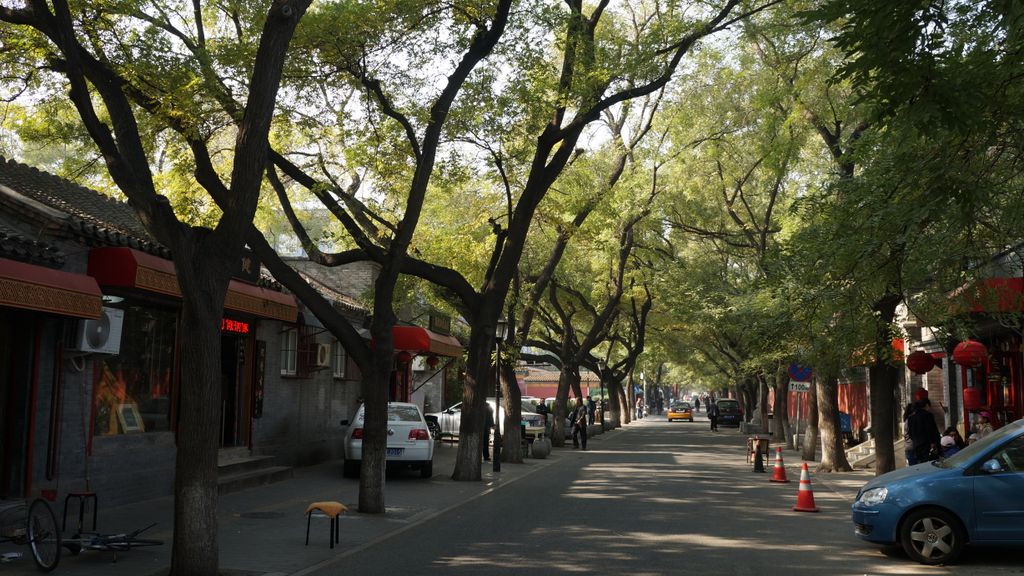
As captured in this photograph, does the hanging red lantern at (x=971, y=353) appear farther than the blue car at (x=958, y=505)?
Yes

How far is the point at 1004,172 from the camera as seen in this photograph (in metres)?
10.5

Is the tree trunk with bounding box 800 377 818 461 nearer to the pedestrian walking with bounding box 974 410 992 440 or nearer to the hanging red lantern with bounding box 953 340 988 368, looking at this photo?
the pedestrian walking with bounding box 974 410 992 440

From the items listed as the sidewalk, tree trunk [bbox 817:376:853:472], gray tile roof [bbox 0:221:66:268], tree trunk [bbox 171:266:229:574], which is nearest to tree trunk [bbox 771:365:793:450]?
tree trunk [bbox 817:376:853:472]

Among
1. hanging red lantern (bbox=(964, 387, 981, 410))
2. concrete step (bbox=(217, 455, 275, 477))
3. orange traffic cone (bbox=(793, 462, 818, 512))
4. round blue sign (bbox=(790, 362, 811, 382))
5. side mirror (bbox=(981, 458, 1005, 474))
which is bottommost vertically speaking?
orange traffic cone (bbox=(793, 462, 818, 512))

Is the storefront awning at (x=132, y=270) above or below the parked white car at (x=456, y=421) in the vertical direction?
above

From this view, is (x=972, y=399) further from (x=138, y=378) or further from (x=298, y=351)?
(x=138, y=378)

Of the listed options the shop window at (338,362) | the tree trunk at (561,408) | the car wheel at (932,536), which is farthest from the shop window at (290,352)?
the car wheel at (932,536)

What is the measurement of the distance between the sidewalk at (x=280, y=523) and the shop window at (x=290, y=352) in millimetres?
A: 2421

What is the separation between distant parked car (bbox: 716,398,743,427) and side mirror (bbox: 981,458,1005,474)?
1919 inches

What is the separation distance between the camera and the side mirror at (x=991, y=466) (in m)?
9.95

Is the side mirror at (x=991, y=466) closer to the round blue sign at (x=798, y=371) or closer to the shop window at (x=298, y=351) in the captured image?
the round blue sign at (x=798, y=371)

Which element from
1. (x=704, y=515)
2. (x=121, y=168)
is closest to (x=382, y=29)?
(x=121, y=168)

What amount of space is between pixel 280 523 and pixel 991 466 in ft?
29.4

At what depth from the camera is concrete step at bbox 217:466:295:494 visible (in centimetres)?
1657
